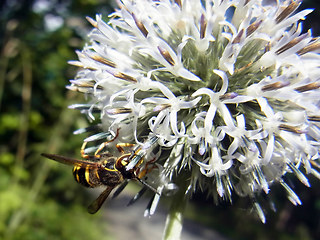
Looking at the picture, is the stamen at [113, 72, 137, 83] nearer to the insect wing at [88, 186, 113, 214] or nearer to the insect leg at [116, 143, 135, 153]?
the insect leg at [116, 143, 135, 153]

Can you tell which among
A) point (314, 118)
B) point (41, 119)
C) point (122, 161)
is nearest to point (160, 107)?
point (122, 161)

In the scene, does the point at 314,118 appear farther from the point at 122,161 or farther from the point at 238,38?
the point at 122,161

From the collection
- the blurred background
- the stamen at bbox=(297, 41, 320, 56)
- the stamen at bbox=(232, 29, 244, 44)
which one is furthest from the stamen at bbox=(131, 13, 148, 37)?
the blurred background

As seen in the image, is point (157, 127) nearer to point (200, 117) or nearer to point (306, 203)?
point (200, 117)

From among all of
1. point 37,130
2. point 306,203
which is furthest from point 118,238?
point 306,203

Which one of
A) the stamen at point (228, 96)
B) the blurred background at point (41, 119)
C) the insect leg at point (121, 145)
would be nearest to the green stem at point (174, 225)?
the insect leg at point (121, 145)

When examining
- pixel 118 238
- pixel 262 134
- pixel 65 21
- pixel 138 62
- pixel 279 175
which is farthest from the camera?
pixel 118 238

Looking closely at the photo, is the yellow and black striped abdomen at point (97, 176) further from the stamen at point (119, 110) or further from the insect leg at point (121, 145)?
the stamen at point (119, 110)
